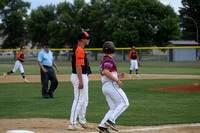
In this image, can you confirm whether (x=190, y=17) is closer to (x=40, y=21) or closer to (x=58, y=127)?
(x=40, y=21)

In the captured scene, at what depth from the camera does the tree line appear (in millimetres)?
59938

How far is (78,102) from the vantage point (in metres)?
6.73

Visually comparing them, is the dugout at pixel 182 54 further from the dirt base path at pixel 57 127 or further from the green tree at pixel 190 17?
the dirt base path at pixel 57 127

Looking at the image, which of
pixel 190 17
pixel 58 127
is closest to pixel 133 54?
pixel 58 127

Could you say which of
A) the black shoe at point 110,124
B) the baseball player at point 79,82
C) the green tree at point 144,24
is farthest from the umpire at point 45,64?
the green tree at point 144,24

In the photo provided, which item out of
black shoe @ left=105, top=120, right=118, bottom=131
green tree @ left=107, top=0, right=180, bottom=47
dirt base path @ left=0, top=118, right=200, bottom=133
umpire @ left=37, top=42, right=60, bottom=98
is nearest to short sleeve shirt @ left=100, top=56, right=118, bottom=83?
black shoe @ left=105, top=120, right=118, bottom=131

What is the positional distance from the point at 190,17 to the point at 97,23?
69.9 ft

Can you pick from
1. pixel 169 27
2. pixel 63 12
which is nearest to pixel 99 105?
pixel 169 27

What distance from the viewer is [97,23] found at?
69.3 metres

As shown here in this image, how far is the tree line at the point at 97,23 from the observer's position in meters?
59.9

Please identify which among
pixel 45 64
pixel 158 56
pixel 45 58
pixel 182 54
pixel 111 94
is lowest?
pixel 158 56

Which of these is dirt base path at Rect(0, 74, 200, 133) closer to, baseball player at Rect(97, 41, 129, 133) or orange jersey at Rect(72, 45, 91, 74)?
baseball player at Rect(97, 41, 129, 133)

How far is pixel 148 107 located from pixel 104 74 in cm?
443

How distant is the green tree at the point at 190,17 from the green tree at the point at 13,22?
126ft
